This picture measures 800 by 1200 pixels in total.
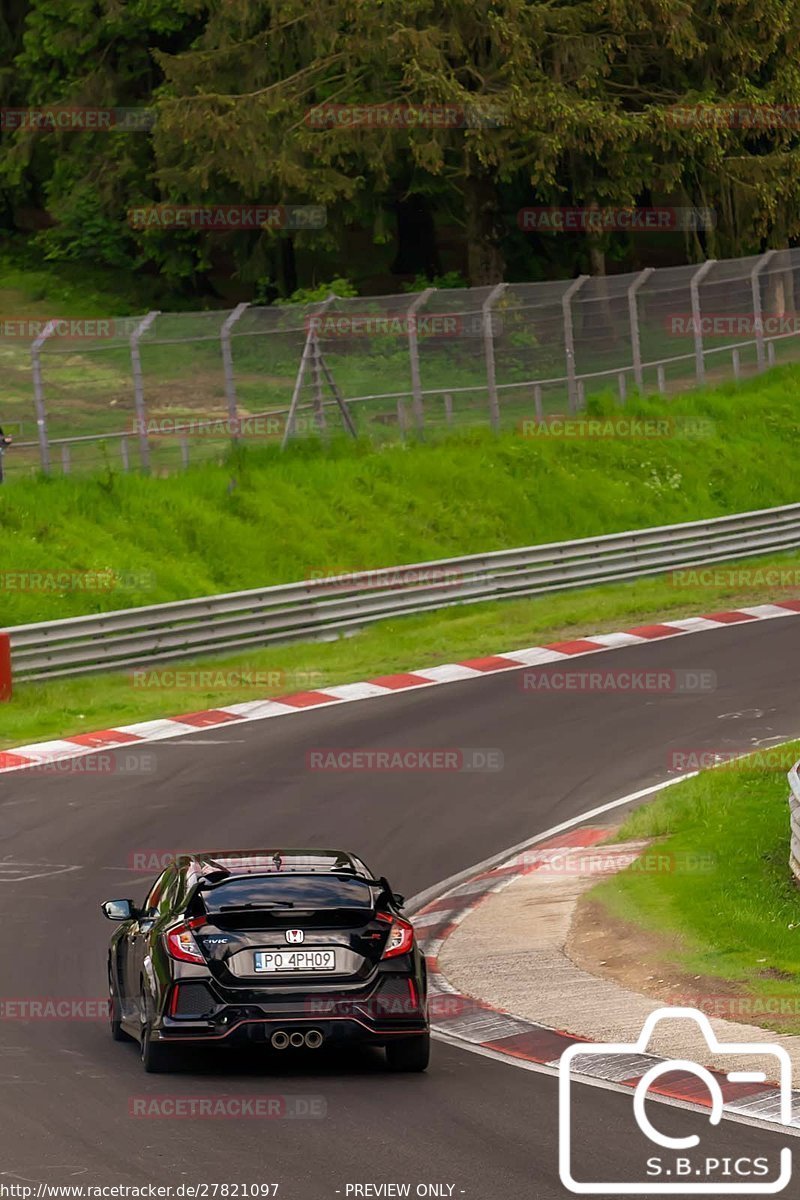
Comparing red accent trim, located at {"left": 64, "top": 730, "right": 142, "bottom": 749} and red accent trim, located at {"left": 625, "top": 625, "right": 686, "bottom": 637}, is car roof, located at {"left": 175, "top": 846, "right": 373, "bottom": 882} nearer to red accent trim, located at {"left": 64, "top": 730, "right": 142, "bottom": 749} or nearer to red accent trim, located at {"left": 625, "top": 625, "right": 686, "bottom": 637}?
red accent trim, located at {"left": 64, "top": 730, "right": 142, "bottom": 749}

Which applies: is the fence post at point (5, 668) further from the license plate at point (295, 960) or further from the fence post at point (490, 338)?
the license plate at point (295, 960)

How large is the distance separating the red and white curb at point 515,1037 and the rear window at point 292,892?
1359mm

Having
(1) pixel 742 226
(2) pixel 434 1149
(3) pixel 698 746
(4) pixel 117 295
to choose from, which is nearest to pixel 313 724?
(3) pixel 698 746

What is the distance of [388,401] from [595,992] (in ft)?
68.7

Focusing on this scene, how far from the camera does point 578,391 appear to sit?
35562mm

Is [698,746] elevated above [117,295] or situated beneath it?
situated beneath

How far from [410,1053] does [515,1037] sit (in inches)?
49.6

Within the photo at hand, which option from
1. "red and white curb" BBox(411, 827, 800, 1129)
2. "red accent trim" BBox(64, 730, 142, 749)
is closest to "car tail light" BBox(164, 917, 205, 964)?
"red and white curb" BBox(411, 827, 800, 1129)

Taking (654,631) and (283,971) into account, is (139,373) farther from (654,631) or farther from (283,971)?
(283,971)

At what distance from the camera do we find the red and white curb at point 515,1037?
31.8ft

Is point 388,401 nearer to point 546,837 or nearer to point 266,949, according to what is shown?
point 546,837

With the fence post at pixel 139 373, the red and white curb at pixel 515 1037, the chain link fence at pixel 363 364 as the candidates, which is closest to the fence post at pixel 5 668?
the chain link fence at pixel 363 364

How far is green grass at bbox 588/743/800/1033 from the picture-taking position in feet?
40.3

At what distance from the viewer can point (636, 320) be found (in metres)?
36.0
